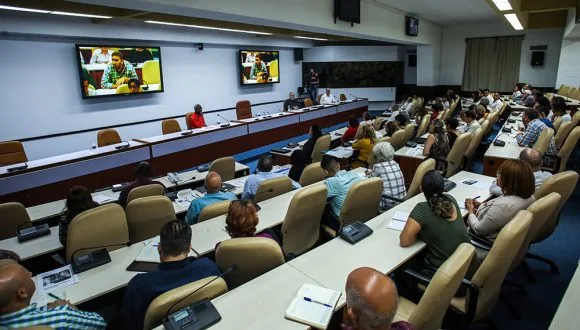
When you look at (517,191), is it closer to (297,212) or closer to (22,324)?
(297,212)

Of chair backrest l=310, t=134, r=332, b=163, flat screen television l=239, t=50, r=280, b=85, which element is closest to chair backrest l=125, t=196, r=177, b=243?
chair backrest l=310, t=134, r=332, b=163

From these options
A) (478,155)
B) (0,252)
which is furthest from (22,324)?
(478,155)

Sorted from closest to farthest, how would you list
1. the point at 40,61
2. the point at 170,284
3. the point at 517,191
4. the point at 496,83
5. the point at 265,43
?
the point at 170,284
the point at 517,191
the point at 40,61
the point at 265,43
the point at 496,83

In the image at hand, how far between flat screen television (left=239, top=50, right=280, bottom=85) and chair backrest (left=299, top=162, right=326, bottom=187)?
7.66 m

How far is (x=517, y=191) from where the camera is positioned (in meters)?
2.72

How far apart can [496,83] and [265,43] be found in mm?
9012

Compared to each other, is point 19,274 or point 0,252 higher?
point 19,274

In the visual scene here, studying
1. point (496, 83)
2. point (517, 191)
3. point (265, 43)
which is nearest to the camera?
point (517, 191)

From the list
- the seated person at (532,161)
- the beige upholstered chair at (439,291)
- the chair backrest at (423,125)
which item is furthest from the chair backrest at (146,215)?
the chair backrest at (423,125)

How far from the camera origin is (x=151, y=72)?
28.6ft

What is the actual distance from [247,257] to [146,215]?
1427mm

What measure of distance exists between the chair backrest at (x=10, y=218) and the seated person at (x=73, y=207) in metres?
0.70

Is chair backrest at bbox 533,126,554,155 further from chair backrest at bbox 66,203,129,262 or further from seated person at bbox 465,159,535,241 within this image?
chair backrest at bbox 66,203,129,262

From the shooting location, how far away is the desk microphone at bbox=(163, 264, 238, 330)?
1.70 metres
